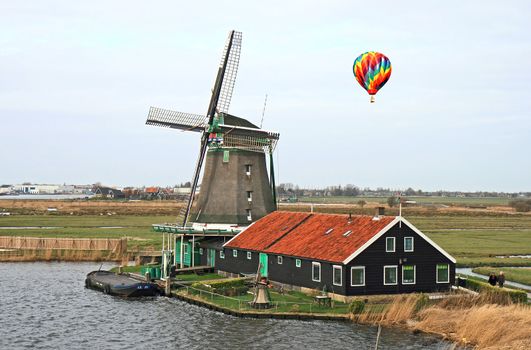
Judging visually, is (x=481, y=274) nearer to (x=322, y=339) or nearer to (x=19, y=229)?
(x=322, y=339)

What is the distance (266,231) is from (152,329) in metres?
17.4

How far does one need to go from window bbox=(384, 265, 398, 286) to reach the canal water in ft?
19.6

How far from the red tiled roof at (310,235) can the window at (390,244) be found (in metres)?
0.82

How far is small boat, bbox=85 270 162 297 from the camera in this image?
5303cm

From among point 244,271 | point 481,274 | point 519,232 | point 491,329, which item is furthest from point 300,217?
point 519,232

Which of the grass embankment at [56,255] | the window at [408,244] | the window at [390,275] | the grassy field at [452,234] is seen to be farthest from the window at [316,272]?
the grass embankment at [56,255]

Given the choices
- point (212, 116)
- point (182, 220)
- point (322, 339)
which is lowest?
point (322, 339)

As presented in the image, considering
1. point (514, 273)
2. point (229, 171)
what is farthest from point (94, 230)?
point (514, 273)

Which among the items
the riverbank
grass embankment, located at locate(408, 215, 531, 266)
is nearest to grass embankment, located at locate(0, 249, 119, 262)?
the riverbank

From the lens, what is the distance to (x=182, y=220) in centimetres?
6544

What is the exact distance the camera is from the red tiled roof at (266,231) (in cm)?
5575

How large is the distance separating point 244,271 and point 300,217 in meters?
5.80

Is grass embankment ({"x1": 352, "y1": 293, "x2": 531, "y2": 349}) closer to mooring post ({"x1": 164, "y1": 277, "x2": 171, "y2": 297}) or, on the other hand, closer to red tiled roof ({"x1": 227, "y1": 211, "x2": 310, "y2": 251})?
red tiled roof ({"x1": 227, "y1": 211, "x2": 310, "y2": 251})

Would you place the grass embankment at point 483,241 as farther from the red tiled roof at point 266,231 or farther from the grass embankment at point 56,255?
the grass embankment at point 56,255
